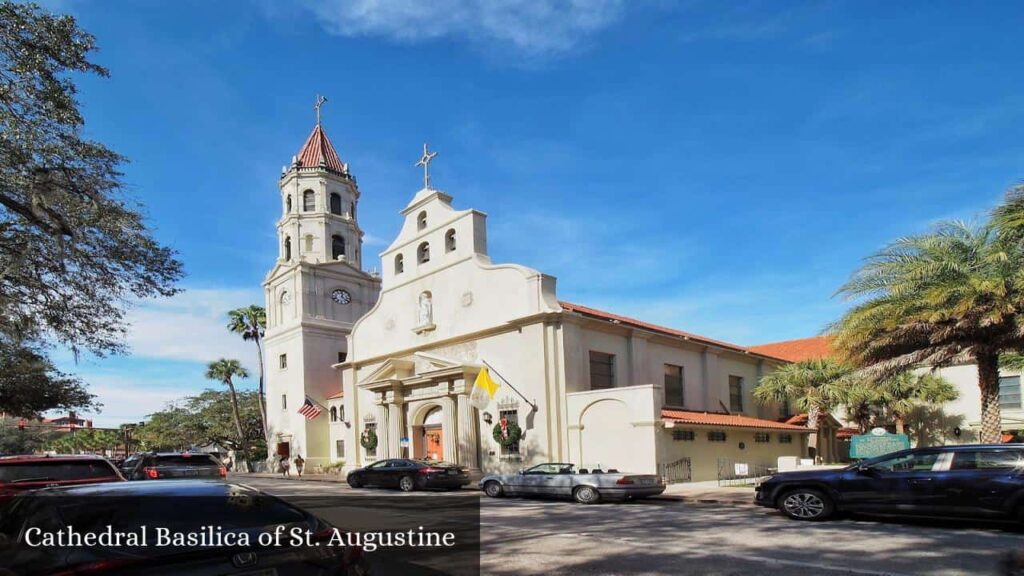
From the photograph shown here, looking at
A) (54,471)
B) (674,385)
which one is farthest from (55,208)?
(674,385)

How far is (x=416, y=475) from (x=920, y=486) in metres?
15.5

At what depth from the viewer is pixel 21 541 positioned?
4672 mm

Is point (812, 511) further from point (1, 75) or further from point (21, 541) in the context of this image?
point (1, 75)

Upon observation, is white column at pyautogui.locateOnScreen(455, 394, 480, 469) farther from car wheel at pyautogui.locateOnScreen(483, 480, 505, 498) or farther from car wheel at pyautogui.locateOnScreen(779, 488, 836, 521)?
car wheel at pyautogui.locateOnScreen(779, 488, 836, 521)

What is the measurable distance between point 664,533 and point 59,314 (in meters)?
14.2

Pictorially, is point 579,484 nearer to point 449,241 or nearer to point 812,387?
point 449,241

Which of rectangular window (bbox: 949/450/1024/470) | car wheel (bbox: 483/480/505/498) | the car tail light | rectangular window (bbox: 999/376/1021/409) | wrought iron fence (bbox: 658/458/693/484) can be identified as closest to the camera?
the car tail light

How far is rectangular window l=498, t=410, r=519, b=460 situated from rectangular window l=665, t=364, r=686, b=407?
22.6 ft

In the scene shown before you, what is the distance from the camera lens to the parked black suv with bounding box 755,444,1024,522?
11.3 m

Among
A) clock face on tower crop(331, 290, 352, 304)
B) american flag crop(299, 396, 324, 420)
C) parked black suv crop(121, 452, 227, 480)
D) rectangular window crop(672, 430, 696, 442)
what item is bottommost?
rectangular window crop(672, 430, 696, 442)

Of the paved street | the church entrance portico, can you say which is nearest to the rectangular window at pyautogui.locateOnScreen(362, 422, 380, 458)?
the church entrance portico

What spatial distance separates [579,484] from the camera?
1811cm

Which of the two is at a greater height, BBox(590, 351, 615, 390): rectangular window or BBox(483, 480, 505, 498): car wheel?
BBox(590, 351, 615, 390): rectangular window

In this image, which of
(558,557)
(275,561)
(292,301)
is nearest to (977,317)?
(558,557)
